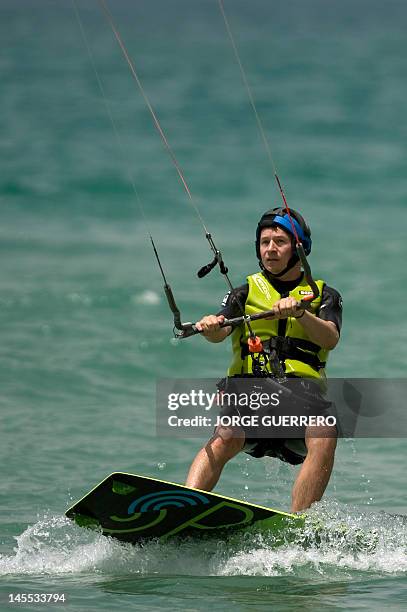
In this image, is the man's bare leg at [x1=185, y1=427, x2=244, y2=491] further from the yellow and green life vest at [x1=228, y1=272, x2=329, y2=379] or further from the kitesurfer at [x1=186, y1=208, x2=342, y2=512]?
the yellow and green life vest at [x1=228, y1=272, x2=329, y2=379]

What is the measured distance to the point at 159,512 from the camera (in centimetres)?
554

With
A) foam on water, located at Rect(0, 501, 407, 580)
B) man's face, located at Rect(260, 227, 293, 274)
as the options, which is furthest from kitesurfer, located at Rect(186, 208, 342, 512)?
foam on water, located at Rect(0, 501, 407, 580)

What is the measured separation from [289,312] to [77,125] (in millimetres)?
17388

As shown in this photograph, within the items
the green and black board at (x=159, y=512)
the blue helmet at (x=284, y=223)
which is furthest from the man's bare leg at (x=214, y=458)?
the blue helmet at (x=284, y=223)

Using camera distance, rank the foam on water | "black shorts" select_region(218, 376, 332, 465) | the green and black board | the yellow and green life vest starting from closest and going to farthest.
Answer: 1. the green and black board
2. the foam on water
3. "black shorts" select_region(218, 376, 332, 465)
4. the yellow and green life vest

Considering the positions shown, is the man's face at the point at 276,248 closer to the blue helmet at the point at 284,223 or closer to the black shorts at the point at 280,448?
the blue helmet at the point at 284,223

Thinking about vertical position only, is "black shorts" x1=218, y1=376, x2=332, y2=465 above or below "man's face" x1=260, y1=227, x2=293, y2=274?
below

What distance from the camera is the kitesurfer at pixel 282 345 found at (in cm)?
580

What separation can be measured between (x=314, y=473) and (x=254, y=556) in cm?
54

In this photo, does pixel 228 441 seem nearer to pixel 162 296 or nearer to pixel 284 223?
pixel 284 223

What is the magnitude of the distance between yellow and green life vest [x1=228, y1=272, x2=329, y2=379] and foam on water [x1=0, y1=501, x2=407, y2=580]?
76cm

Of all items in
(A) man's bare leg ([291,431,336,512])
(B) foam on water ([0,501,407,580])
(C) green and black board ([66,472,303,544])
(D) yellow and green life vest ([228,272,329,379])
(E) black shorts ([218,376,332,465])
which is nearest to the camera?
(C) green and black board ([66,472,303,544])

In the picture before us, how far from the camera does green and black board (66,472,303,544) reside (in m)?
5.41

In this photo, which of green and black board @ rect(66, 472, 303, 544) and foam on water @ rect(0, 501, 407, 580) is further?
foam on water @ rect(0, 501, 407, 580)
